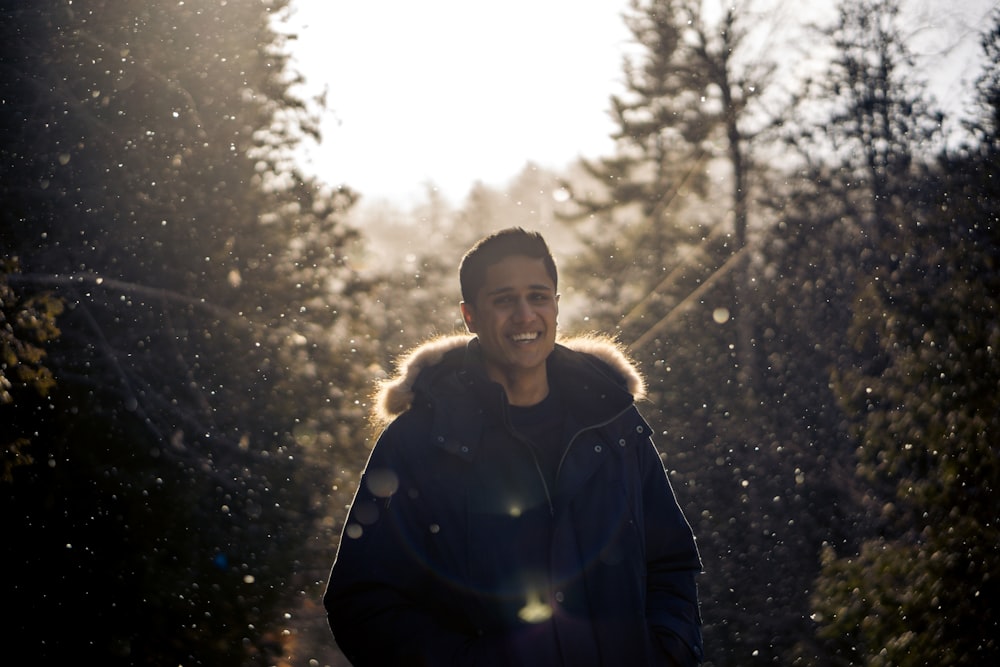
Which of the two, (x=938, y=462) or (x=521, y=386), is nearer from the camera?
(x=521, y=386)

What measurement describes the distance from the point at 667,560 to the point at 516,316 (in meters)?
1.01

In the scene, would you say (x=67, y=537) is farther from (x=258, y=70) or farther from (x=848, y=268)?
(x=848, y=268)

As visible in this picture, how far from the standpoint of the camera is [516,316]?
3.12m

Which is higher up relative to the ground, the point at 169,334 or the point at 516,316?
the point at 169,334

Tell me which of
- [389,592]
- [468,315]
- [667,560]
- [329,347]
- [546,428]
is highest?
[329,347]

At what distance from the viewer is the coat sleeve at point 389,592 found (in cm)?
262

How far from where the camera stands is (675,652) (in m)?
2.86

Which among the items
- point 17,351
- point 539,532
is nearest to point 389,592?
point 539,532

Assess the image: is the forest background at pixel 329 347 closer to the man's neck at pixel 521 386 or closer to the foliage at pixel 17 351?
the foliage at pixel 17 351

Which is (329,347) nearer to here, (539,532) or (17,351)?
(17,351)

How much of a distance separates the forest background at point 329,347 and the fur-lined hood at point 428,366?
8.48 feet

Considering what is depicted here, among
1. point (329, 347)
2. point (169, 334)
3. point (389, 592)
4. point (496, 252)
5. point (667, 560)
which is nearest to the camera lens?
point (389, 592)

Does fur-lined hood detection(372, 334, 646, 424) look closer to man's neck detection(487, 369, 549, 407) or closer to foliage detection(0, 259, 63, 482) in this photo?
man's neck detection(487, 369, 549, 407)

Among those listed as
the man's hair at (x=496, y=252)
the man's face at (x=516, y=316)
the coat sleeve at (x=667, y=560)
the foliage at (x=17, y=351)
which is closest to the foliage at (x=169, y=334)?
the foliage at (x=17, y=351)
